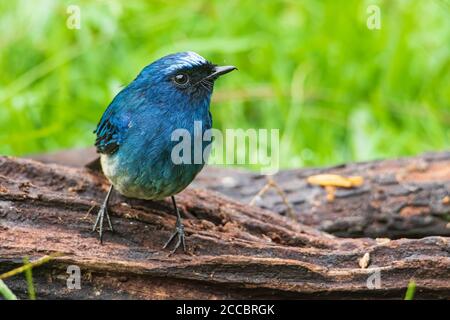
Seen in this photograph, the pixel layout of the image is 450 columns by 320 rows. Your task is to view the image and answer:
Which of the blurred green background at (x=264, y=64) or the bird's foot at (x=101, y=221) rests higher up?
the blurred green background at (x=264, y=64)

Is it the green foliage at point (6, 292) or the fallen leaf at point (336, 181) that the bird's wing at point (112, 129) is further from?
the fallen leaf at point (336, 181)

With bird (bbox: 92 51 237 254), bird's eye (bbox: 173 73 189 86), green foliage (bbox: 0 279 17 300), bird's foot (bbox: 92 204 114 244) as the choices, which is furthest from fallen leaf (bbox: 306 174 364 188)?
green foliage (bbox: 0 279 17 300)

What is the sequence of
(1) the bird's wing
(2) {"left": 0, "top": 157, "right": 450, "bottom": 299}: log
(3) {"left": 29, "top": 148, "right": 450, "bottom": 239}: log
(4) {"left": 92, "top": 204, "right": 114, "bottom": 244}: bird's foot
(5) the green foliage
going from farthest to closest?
(3) {"left": 29, "top": 148, "right": 450, "bottom": 239}: log
(1) the bird's wing
(4) {"left": 92, "top": 204, "right": 114, "bottom": 244}: bird's foot
(2) {"left": 0, "top": 157, "right": 450, "bottom": 299}: log
(5) the green foliage

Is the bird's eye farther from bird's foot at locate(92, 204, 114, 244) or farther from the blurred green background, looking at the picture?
the blurred green background

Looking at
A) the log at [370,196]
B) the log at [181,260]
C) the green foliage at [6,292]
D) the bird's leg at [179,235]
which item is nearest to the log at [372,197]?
the log at [370,196]

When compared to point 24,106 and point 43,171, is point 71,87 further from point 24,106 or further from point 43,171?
point 43,171

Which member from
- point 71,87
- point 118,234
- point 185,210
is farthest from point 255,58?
point 118,234
